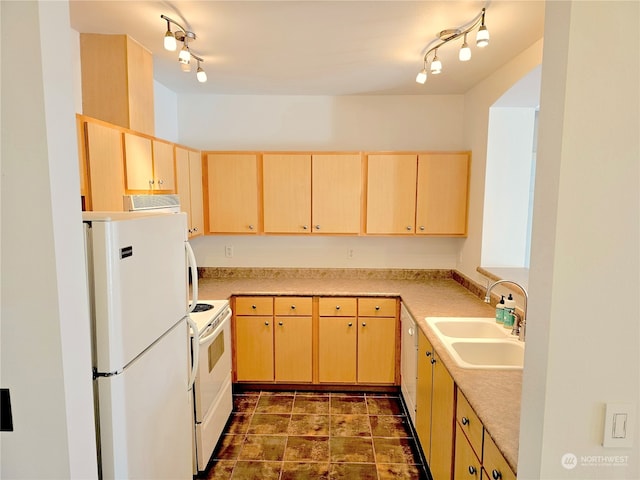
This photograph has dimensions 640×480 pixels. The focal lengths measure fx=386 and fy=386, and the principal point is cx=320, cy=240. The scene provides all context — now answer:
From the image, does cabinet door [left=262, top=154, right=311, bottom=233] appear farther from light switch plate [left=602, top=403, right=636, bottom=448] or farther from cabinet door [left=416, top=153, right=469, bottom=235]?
light switch plate [left=602, top=403, right=636, bottom=448]

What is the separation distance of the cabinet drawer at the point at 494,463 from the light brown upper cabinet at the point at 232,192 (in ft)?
8.46

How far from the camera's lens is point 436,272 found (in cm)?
380

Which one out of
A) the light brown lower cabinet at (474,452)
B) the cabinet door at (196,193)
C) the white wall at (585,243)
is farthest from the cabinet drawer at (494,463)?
the cabinet door at (196,193)

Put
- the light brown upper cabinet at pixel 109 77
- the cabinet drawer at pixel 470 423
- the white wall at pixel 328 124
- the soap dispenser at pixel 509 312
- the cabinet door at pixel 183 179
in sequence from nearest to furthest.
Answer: the cabinet drawer at pixel 470 423 < the light brown upper cabinet at pixel 109 77 < the soap dispenser at pixel 509 312 < the cabinet door at pixel 183 179 < the white wall at pixel 328 124

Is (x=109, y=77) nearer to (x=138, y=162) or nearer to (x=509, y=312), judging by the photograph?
(x=138, y=162)

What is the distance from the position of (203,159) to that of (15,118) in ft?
8.72

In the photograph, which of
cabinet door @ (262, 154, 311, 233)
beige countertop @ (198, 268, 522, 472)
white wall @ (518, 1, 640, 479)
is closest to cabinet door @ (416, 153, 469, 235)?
beige countertop @ (198, 268, 522, 472)

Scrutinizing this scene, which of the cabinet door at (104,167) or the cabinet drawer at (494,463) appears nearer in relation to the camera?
the cabinet drawer at (494,463)

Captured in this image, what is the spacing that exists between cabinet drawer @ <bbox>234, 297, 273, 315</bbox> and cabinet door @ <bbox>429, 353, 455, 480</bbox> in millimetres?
1581

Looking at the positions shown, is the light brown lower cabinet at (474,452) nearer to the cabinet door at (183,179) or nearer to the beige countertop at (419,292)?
the beige countertop at (419,292)

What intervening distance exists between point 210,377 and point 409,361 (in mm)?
1449

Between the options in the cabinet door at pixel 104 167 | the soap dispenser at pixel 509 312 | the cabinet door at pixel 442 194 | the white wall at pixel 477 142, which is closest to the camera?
the cabinet door at pixel 104 167

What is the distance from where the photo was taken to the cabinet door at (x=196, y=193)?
327 cm

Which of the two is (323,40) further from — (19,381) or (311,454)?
(311,454)
